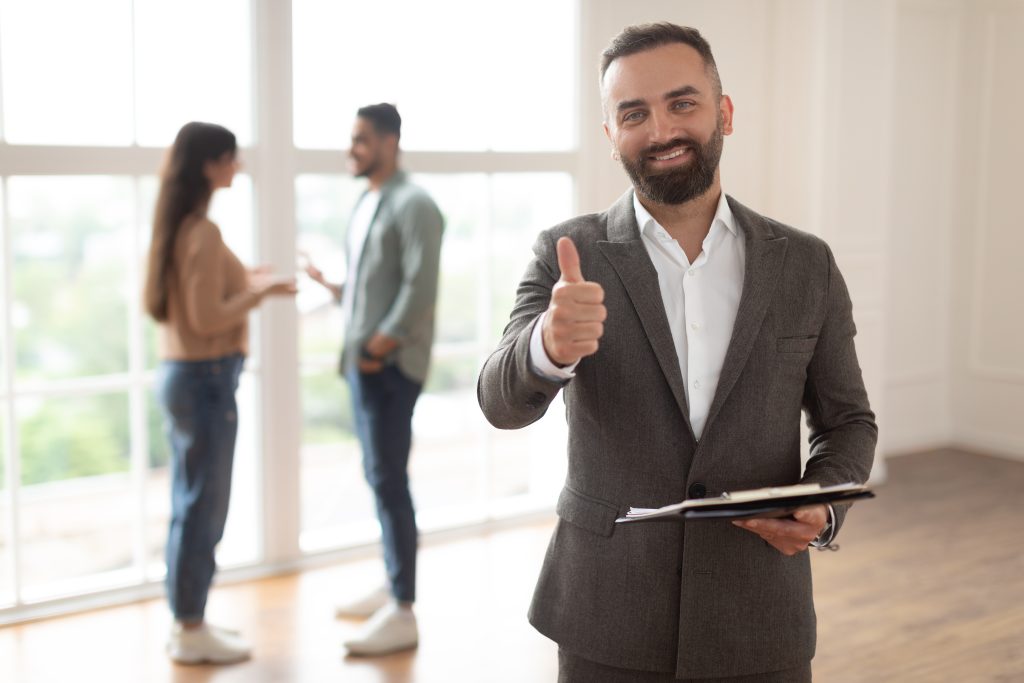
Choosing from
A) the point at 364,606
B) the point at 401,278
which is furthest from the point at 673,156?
the point at 364,606

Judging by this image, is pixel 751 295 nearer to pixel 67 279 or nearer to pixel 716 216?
pixel 716 216

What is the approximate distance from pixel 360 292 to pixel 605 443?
2.10 meters

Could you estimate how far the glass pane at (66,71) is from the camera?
12.5 ft

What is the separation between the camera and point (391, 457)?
3.68m

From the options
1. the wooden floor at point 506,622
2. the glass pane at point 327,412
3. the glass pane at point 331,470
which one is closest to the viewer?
the wooden floor at point 506,622

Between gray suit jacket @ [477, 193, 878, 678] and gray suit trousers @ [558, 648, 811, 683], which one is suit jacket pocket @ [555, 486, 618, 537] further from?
gray suit trousers @ [558, 648, 811, 683]

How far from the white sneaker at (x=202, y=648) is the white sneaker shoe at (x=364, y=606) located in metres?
0.45

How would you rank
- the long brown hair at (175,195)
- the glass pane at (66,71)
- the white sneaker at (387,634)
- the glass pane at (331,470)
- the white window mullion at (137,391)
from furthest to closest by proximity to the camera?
the glass pane at (331,470) → the white window mullion at (137,391) → the glass pane at (66,71) → the white sneaker at (387,634) → the long brown hair at (175,195)

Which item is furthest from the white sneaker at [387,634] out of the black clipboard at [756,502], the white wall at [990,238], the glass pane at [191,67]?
the white wall at [990,238]

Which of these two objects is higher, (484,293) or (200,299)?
(200,299)

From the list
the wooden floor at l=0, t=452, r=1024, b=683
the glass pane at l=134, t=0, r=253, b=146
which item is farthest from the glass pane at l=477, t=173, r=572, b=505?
the glass pane at l=134, t=0, r=253, b=146

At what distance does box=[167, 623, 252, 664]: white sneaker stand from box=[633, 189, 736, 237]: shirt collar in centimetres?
239

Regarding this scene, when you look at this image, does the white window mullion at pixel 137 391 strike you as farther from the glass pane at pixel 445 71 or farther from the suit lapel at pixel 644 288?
the suit lapel at pixel 644 288

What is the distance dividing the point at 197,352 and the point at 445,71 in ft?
6.15
